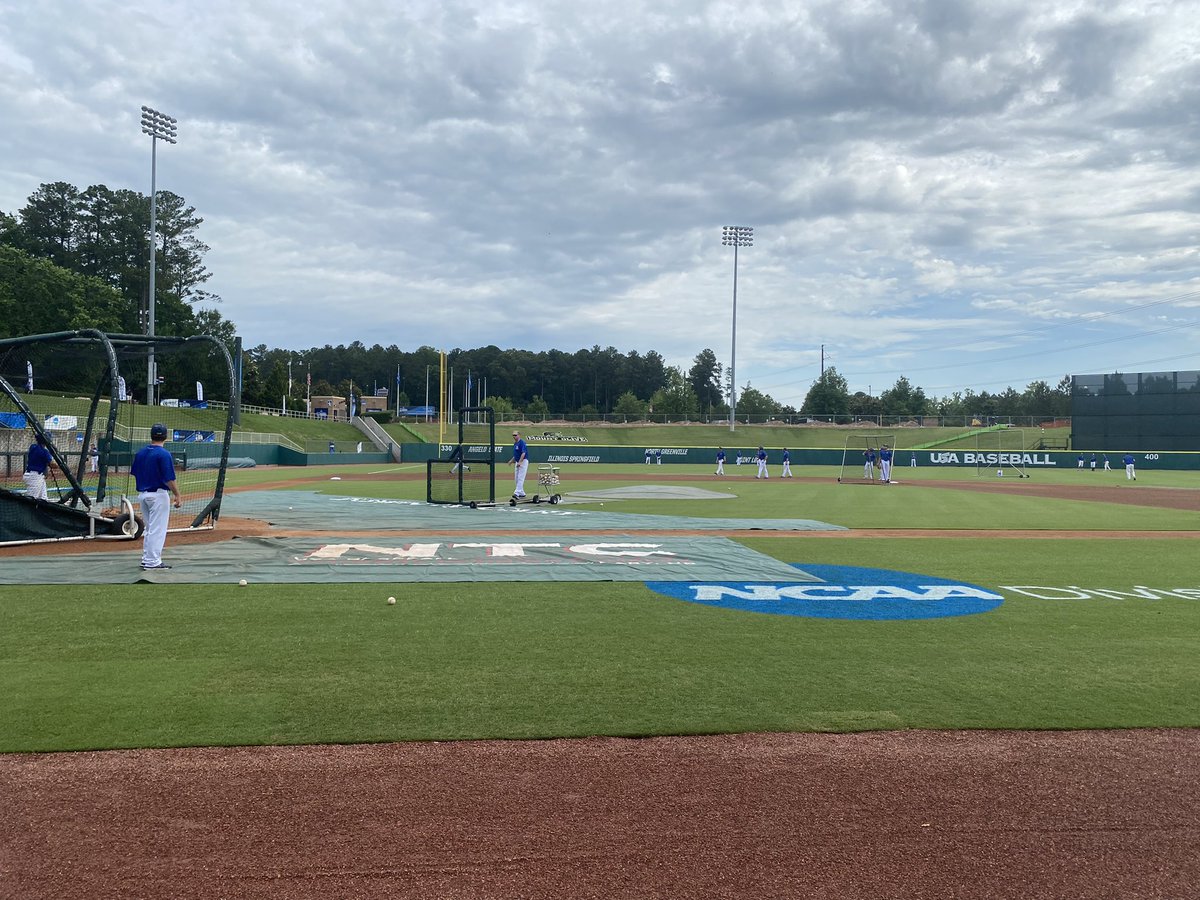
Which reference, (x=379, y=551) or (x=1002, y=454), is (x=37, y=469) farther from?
(x=1002, y=454)

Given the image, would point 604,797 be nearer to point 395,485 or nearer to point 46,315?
point 395,485

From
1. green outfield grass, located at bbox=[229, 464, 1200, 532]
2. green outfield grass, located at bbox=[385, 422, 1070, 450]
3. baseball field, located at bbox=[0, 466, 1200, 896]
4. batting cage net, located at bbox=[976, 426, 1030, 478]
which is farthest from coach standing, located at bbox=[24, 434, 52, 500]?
green outfield grass, located at bbox=[385, 422, 1070, 450]

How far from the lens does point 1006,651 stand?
6977 millimetres

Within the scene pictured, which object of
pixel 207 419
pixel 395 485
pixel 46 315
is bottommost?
pixel 395 485

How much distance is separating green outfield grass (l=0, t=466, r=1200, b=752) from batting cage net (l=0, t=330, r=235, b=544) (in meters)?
3.91

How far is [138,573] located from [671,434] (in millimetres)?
72157

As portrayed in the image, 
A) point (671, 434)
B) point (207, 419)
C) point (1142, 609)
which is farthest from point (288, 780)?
point (671, 434)

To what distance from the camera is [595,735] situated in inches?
195

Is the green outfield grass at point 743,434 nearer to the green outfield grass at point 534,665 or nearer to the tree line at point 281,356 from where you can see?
the tree line at point 281,356

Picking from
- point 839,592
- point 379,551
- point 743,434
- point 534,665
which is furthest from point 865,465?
point 743,434

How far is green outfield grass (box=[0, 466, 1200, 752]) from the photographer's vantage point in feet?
17.0

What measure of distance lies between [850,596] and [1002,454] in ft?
189

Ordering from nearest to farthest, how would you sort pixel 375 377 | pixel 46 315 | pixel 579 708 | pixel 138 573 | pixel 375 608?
pixel 579 708
pixel 375 608
pixel 138 573
pixel 46 315
pixel 375 377

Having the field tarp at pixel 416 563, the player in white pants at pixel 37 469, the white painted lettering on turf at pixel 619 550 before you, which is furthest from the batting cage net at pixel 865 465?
the player in white pants at pixel 37 469
